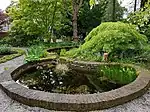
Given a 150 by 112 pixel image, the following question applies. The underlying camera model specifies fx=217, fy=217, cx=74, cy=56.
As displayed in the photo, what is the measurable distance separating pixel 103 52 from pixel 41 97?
12.3ft

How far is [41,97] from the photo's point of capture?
374 centimetres

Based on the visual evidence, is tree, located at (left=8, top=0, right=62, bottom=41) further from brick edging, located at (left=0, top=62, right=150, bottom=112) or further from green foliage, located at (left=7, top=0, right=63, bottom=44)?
brick edging, located at (left=0, top=62, right=150, bottom=112)

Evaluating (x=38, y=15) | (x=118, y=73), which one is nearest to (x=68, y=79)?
(x=118, y=73)

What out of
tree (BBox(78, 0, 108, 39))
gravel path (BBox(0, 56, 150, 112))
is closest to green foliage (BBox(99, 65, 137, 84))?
gravel path (BBox(0, 56, 150, 112))

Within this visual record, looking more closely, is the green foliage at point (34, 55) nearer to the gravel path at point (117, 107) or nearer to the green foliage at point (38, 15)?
the gravel path at point (117, 107)

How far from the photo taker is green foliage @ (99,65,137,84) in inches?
204

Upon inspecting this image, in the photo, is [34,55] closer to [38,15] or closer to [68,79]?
[68,79]

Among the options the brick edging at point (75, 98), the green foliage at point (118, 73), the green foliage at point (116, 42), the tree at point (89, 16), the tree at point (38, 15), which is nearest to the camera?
the brick edging at point (75, 98)

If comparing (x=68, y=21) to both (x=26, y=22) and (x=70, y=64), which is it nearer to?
(x=26, y=22)

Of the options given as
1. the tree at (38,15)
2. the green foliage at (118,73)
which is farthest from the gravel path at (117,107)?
the tree at (38,15)

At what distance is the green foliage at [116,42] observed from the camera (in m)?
6.57

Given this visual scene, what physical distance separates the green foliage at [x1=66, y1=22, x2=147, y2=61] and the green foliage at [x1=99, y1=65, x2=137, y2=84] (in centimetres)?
73

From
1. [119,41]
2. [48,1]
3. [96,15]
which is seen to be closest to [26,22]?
[48,1]

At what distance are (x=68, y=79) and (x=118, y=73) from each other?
Answer: 1.28m
